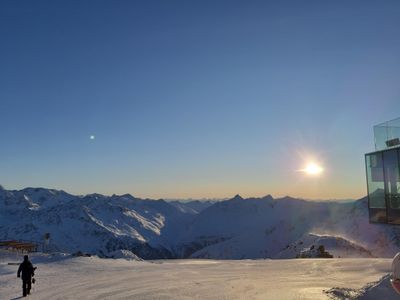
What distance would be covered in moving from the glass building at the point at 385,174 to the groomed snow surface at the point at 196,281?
3865mm

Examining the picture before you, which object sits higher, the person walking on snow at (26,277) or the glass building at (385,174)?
the glass building at (385,174)

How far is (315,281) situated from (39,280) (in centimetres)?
1563

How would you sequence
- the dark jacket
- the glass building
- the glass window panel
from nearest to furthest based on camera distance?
the dark jacket < the glass building < the glass window panel

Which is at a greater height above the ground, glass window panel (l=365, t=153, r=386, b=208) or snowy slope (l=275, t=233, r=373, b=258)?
glass window panel (l=365, t=153, r=386, b=208)

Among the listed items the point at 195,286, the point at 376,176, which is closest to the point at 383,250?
the point at 376,176

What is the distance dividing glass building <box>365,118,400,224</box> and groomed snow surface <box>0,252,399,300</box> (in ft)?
12.7

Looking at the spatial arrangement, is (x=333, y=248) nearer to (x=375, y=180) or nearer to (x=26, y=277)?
(x=375, y=180)

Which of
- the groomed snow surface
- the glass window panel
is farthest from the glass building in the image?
the groomed snow surface

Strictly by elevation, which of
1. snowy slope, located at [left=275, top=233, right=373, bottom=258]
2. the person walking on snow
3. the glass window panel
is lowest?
snowy slope, located at [left=275, top=233, right=373, bottom=258]

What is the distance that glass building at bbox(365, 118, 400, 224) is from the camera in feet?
107

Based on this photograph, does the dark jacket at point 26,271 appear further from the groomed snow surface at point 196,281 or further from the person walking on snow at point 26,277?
the groomed snow surface at point 196,281

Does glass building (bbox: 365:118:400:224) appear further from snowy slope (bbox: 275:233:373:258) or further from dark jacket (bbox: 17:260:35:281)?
snowy slope (bbox: 275:233:373:258)

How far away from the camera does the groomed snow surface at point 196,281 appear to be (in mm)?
22969

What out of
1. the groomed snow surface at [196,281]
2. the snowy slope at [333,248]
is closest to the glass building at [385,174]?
the groomed snow surface at [196,281]
